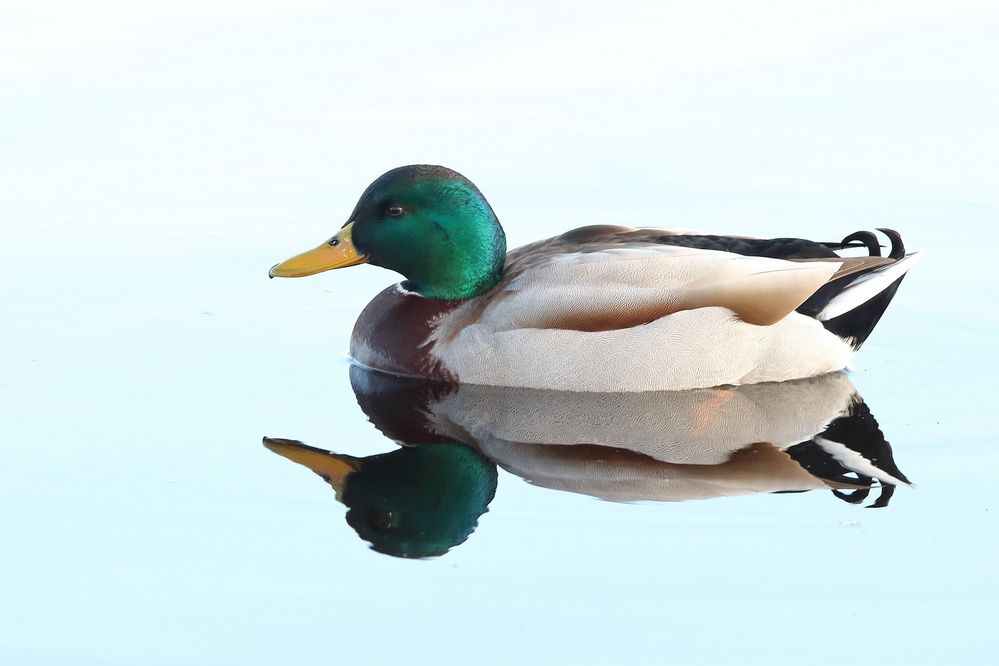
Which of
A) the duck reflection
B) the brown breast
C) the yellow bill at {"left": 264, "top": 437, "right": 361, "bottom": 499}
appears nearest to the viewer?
the duck reflection

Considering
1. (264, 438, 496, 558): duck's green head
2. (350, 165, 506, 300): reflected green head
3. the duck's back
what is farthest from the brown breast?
(264, 438, 496, 558): duck's green head

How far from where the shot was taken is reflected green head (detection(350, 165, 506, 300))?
9.20m

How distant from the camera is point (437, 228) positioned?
30.3ft

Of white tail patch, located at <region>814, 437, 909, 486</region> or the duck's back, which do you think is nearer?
white tail patch, located at <region>814, 437, 909, 486</region>

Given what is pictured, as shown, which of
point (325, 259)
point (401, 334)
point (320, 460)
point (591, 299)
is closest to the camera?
point (320, 460)

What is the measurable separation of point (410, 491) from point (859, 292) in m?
3.10

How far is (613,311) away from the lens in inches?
347

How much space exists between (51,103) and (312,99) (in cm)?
199

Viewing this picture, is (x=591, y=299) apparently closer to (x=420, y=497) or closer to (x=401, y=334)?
(x=401, y=334)

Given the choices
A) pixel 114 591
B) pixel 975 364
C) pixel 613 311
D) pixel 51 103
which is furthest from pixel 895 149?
pixel 114 591

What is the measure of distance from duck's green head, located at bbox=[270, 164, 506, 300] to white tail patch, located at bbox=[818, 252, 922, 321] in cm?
178

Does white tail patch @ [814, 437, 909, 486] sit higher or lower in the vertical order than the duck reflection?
higher

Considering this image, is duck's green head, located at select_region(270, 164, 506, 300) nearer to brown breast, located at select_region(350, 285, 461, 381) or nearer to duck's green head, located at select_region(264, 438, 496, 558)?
brown breast, located at select_region(350, 285, 461, 381)

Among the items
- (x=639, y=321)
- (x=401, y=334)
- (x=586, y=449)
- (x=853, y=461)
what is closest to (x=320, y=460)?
(x=586, y=449)
